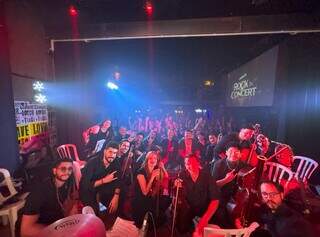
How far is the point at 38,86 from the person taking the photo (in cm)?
495

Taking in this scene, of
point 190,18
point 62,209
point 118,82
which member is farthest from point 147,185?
point 118,82

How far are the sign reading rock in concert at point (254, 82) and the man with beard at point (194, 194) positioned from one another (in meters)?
3.41

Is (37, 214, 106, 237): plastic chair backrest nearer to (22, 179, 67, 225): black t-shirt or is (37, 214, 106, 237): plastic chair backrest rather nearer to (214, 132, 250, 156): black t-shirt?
(22, 179, 67, 225): black t-shirt

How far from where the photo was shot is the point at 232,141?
12.7 feet

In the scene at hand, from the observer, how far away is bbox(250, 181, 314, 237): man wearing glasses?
2.10 metres

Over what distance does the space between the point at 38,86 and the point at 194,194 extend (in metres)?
3.97

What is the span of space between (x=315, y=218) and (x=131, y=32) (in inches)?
173

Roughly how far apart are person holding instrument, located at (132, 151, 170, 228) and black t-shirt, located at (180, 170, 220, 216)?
0.39 metres

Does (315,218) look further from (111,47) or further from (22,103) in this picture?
(111,47)

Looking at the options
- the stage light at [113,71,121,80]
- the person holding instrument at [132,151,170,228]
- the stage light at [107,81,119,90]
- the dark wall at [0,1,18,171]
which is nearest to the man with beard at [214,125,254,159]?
the person holding instrument at [132,151,170,228]

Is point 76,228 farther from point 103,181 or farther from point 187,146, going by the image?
point 187,146

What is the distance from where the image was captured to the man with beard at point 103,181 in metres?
3.05

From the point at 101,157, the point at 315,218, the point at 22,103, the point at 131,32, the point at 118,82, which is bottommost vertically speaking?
the point at 315,218

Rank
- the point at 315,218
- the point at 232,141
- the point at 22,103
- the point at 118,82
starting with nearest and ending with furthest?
the point at 315,218 → the point at 232,141 → the point at 22,103 → the point at 118,82
